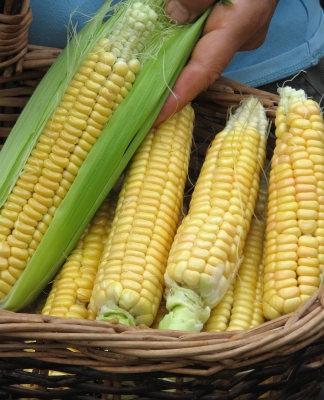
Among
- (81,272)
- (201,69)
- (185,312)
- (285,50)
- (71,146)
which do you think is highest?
(285,50)

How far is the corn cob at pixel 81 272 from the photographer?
122cm

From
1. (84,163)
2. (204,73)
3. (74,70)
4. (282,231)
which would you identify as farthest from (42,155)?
(282,231)

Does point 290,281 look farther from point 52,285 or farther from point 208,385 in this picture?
point 52,285

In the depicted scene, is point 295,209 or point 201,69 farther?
point 201,69

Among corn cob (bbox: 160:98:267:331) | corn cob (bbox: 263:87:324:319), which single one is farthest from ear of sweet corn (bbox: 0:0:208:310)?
corn cob (bbox: 263:87:324:319)

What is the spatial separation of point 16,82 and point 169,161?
0.47 m

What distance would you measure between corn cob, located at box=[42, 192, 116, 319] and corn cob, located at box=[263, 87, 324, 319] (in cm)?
36

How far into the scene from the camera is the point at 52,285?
1.33 meters

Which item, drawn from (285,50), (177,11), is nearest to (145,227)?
(177,11)

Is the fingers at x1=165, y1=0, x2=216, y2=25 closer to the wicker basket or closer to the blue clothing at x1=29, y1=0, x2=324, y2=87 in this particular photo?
the blue clothing at x1=29, y1=0, x2=324, y2=87

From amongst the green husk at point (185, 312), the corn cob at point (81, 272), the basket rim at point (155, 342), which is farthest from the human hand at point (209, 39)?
the basket rim at point (155, 342)

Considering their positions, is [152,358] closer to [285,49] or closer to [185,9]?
Result: [185,9]

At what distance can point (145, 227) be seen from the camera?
122cm

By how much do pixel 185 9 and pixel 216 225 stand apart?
0.54 m
